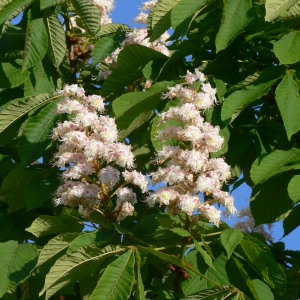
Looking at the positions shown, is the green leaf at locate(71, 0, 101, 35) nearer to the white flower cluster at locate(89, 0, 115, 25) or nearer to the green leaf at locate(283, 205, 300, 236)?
the white flower cluster at locate(89, 0, 115, 25)

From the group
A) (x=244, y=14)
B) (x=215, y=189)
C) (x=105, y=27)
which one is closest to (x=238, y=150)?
(x=244, y=14)

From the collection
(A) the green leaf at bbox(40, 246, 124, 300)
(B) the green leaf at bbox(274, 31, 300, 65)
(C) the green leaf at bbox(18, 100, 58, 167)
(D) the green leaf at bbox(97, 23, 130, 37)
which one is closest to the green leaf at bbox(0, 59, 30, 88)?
(C) the green leaf at bbox(18, 100, 58, 167)

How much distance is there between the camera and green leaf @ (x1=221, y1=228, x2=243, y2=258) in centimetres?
226

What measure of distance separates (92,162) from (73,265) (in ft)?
1.30

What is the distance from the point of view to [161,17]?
3.09m

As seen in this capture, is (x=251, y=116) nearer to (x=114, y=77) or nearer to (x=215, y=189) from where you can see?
(x=114, y=77)

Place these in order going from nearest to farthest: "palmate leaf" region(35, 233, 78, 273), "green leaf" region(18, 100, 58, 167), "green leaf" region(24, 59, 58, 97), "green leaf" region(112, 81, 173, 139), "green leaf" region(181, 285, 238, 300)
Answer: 1. "green leaf" region(181, 285, 238, 300)
2. "palmate leaf" region(35, 233, 78, 273)
3. "green leaf" region(112, 81, 173, 139)
4. "green leaf" region(18, 100, 58, 167)
5. "green leaf" region(24, 59, 58, 97)

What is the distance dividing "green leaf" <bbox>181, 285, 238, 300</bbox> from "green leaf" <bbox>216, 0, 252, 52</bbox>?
0.91 meters

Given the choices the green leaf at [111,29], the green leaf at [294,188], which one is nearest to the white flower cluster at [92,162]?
A: the green leaf at [294,188]

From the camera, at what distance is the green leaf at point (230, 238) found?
2.26m

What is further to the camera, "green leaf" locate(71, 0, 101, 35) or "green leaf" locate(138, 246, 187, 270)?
"green leaf" locate(71, 0, 101, 35)

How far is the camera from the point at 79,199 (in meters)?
2.53

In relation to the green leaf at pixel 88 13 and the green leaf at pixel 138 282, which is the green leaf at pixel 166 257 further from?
the green leaf at pixel 88 13

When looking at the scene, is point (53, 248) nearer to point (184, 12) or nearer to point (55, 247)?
point (55, 247)
